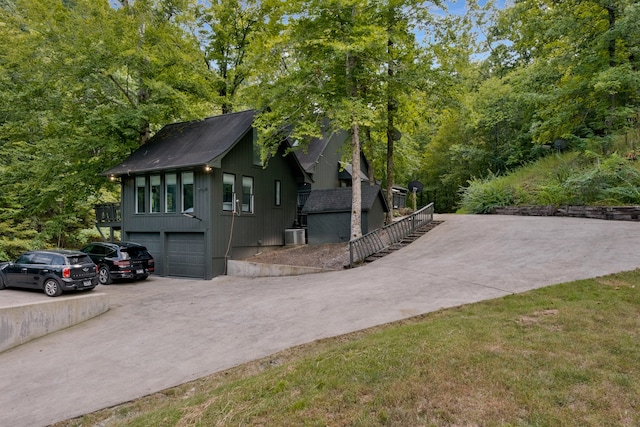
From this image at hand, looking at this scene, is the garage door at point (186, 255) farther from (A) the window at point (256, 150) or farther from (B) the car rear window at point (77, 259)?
(B) the car rear window at point (77, 259)

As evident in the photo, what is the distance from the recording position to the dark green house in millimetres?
15522

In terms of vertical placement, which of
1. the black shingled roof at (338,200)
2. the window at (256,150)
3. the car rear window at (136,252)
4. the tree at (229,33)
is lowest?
the car rear window at (136,252)

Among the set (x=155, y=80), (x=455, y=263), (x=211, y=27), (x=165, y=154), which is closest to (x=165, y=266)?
(x=165, y=154)

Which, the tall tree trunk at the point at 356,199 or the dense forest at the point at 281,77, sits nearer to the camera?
the dense forest at the point at 281,77

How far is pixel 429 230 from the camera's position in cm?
1620

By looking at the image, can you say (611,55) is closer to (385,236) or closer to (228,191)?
(385,236)

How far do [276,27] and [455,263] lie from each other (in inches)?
451

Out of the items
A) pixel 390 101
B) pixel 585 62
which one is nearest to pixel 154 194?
pixel 390 101

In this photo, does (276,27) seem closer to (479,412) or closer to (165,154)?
(165,154)

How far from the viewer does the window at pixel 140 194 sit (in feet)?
57.7

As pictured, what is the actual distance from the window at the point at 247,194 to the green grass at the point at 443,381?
12.0 m

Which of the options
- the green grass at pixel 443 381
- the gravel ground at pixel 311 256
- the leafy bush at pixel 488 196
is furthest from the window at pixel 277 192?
the green grass at pixel 443 381

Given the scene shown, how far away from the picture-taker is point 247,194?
17188 mm

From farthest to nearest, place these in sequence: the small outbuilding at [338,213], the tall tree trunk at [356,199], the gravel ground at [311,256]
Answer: the small outbuilding at [338,213] → the tall tree trunk at [356,199] → the gravel ground at [311,256]
